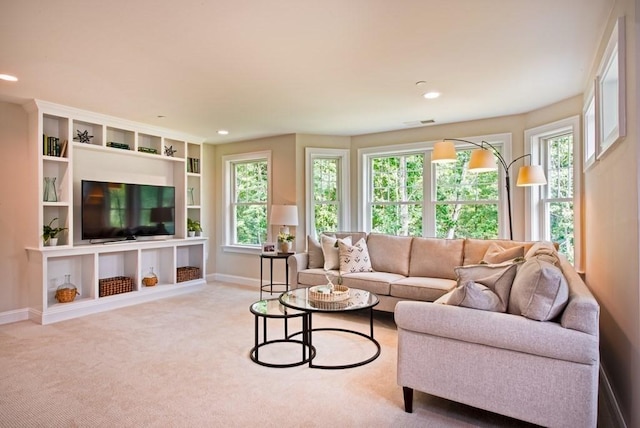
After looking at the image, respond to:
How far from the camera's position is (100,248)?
453 centimetres

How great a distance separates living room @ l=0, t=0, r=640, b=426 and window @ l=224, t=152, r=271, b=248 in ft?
0.47

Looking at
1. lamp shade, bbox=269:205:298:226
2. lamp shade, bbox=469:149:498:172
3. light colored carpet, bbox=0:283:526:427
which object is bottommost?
light colored carpet, bbox=0:283:526:427

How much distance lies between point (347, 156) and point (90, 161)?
140 inches

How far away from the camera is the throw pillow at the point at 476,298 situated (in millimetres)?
2115

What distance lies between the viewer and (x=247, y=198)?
6383 millimetres

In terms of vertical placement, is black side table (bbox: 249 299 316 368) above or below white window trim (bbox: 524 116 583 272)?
below

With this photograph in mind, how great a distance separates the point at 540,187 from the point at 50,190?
5.71 meters

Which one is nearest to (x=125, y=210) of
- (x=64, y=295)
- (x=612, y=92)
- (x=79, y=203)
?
(x=79, y=203)

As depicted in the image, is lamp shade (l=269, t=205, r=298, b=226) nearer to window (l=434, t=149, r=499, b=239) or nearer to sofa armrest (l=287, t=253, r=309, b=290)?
sofa armrest (l=287, t=253, r=309, b=290)

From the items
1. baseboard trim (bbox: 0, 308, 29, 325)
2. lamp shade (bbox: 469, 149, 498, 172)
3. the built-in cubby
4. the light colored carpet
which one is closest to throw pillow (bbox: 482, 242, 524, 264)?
lamp shade (bbox: 469, 149, 498, 172)

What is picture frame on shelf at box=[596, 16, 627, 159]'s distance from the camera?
1.95 meters

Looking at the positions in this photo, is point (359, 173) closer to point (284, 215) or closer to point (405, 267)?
point (284, 215)

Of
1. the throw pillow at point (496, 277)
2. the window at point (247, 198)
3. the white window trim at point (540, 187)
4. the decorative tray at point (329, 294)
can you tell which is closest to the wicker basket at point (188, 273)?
the window at point (247, 198)

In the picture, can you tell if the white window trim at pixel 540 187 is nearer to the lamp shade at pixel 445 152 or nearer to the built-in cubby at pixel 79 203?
the lamp shade at pixel 445 152
